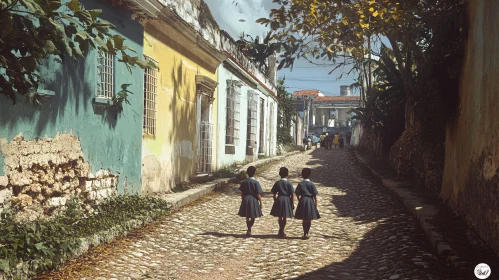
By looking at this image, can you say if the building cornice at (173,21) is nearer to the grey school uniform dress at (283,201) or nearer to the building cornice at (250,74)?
the building cornice at (250,74)

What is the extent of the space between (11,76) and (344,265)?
3844 mm

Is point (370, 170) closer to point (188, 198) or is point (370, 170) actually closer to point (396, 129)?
point (396, 129)

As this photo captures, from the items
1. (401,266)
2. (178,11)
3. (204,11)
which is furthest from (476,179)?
(204,11)

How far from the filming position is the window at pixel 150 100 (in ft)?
32.7

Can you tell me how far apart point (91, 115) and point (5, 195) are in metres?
2.19

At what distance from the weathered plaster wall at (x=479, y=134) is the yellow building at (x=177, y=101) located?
4.75 metres

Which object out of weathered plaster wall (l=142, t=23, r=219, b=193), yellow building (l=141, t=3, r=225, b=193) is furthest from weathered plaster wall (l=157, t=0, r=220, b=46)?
weathered plaster wall (l=142, t=23, r=219, b=193)

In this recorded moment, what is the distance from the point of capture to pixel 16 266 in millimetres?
4672

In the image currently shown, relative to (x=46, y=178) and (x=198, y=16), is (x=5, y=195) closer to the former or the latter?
(x=46, y=178)

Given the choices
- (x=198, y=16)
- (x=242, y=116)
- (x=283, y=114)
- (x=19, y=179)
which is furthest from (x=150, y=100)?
(x=283, y=114)

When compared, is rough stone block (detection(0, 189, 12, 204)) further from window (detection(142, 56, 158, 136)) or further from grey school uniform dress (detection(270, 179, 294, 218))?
window (detection(142, 56, 158, 136))

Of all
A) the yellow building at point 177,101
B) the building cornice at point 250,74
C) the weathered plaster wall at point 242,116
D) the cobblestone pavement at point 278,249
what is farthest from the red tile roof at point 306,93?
the cobblestone pavement at point 278,249

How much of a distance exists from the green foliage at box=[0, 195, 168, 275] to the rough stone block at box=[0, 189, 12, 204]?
0.16 m

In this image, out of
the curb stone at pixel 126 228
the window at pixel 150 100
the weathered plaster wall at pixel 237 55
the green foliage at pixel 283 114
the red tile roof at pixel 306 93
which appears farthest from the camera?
the red tile roof at pixel 306 93
